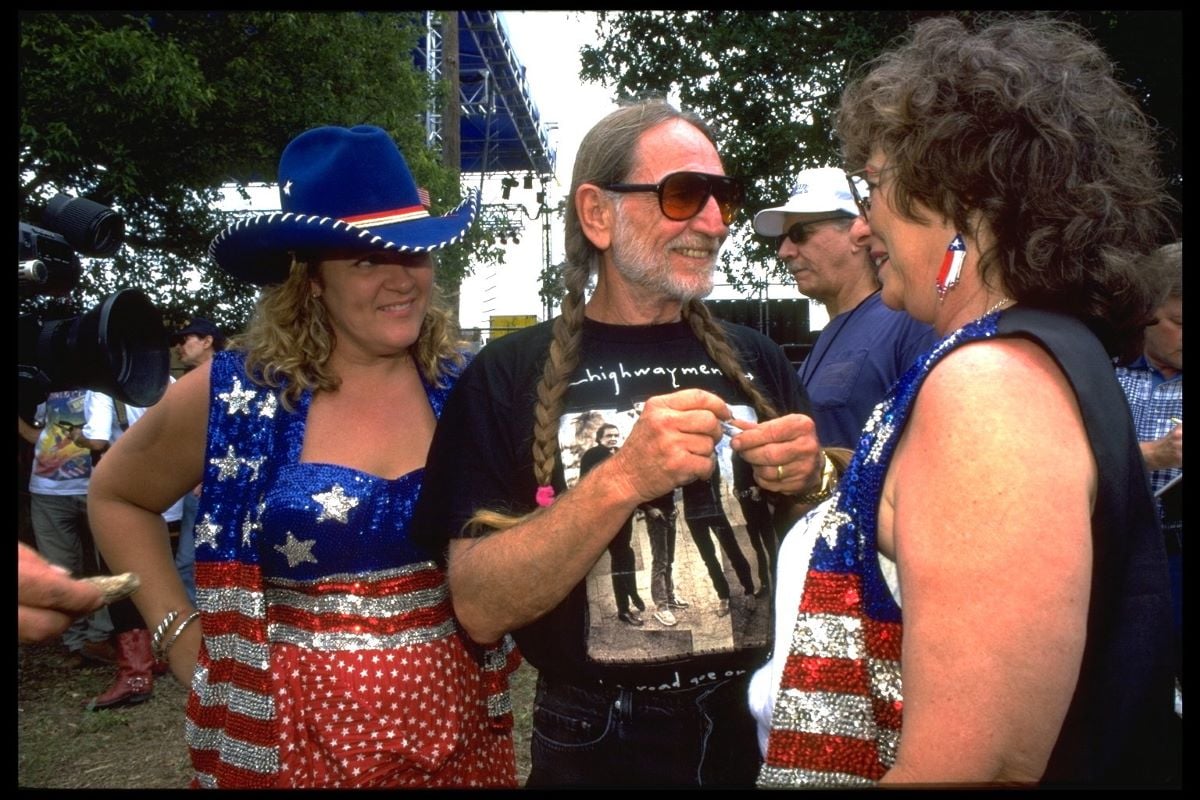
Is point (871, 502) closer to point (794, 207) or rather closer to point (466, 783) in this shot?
point (466, 783)

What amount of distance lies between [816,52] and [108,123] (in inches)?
262

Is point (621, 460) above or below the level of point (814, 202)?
below

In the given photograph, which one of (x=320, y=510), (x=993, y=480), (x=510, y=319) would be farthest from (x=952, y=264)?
(x=510, y=319)

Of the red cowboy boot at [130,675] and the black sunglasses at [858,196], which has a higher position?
the black sunglasses at [858,196]

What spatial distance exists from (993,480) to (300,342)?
1.99 m

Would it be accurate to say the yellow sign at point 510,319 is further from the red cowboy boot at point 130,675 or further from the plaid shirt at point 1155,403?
the plaid shirt at point 1155,403

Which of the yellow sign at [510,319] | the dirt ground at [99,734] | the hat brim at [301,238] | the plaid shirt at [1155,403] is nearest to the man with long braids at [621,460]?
the hat brim at [301,238]

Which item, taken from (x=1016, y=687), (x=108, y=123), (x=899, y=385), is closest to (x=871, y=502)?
(x=899, y=385)

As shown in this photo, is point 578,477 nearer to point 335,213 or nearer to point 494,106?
point 335,213

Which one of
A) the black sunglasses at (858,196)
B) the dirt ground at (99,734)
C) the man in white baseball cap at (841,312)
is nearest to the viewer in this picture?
the black sunglasses at (858,196)

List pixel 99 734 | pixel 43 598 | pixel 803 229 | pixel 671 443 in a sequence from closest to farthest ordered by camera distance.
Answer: pixel 43 598, pixel 671 443, pixel 803 229, pixel 99 734

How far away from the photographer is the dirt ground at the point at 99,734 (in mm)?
4949

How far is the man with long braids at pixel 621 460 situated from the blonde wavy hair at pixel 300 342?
63 centimetres

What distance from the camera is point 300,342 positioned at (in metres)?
2.57
